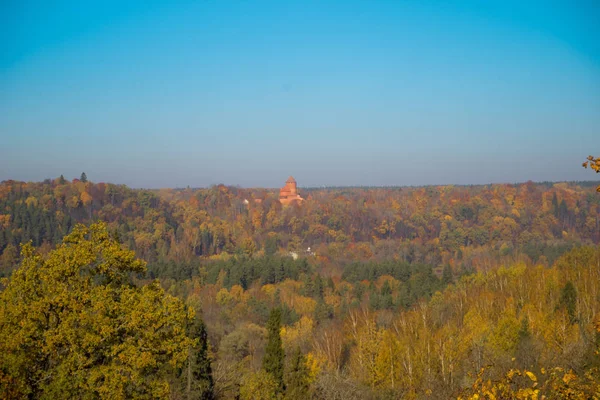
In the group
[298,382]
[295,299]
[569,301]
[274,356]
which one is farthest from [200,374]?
[295,299]

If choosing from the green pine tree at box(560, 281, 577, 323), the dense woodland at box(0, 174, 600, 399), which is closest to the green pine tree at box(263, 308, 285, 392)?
the dense woodland at box(0, 174, 600, 399)

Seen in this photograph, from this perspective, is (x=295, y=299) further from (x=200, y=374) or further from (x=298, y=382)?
(x=298, y=382)

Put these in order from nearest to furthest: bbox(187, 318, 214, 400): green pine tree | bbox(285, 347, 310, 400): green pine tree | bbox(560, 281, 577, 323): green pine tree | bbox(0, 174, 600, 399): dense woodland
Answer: bbox(0, 174, 600, 399): dense woodland → bbox(285, 347, 310, 400): green pine tree → bbox(187, 318, 214, 400): green pine tree → bbox(560, 281, 577, 323): green pine tree

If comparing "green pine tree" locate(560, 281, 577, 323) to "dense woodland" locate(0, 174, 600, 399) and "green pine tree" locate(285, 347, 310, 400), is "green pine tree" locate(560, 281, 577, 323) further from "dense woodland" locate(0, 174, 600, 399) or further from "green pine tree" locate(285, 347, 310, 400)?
"green pine tree" locate(285, 347, 310, 400)

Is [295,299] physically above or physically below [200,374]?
below

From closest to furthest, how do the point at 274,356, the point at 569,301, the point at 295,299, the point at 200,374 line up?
the point at 200,374, the point at 274,356, the point at 569,301, the point at 295,299

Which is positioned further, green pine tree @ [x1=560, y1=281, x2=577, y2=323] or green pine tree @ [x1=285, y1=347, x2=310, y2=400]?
green pine tree @ [x1=560, y1=281, x2=577, y2=323]
